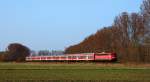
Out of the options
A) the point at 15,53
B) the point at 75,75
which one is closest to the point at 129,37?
the point at 75,75

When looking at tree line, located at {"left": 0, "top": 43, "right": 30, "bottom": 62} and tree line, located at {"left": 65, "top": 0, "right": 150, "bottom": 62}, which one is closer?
tree line, located at {"left": 65, "top": 0, "right": 150, "bottom": 62}

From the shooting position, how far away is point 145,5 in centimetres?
6781

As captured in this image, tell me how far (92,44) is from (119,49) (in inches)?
1166

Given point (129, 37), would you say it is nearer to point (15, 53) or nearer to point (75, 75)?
point (75, 75)

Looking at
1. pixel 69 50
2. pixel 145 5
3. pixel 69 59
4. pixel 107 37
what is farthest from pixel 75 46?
pixel 145 5

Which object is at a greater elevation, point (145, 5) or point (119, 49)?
point (145, 5)

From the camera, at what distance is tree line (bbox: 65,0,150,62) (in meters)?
Answer: 69.9

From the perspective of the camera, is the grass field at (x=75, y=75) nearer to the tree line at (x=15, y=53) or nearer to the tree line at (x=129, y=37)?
the tree line at (x=129, y=37)

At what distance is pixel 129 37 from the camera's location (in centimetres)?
9075

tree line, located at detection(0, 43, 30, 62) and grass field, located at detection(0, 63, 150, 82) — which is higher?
tree line, located at detection(0, 43, 30, 62)

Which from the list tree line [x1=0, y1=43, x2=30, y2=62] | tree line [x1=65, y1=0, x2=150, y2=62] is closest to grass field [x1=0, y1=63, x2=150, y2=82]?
tree line [x1=65, y1=0, x2=150, y2=62]

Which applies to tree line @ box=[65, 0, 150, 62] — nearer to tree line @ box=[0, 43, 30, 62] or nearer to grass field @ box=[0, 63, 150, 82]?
grass field @ box=[0, 63, 150, 82]

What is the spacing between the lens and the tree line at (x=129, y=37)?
69881 mm

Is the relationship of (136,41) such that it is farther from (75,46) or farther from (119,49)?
(75,46)
